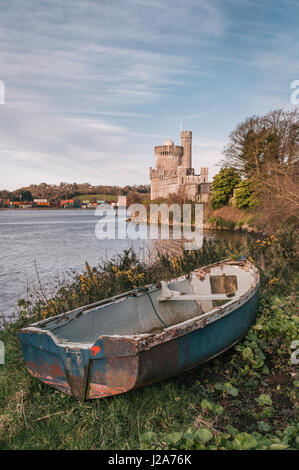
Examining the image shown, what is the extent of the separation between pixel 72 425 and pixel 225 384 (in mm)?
1772

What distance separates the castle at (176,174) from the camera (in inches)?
2159

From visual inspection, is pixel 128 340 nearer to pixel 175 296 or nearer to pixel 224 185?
pixel 175 296

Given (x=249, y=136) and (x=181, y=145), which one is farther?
(x=181, y=145)

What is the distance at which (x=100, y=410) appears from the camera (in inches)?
141

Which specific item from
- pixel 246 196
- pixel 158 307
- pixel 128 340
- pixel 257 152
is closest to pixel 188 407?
pixel 128 340

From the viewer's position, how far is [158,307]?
5.59 meters

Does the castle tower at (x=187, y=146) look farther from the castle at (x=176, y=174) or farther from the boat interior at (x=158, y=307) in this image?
the boat interior at (x=158, y=307)

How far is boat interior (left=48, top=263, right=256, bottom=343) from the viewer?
459cm

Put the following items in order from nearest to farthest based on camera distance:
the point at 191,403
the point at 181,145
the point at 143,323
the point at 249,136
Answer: the point at 191,403
the point at 143,323
the point at 249,136
the point at 181,145

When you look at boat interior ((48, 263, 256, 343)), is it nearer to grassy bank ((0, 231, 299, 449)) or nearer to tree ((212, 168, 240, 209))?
grassy bank ((0, 231, 299, 449))

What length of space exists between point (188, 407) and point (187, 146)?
71.4m

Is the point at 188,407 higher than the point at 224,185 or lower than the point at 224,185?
lower

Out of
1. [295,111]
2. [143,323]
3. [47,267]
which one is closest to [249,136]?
[295,111]
